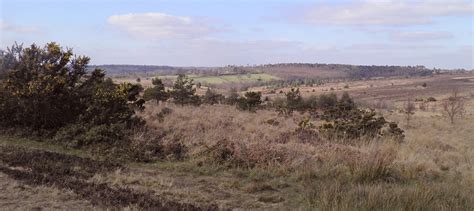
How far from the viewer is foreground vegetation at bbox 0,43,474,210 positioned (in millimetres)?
6262

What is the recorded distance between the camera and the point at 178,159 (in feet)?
31.4

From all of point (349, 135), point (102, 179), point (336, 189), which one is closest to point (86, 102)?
point (102, 179)

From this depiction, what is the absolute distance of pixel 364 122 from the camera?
624 inches

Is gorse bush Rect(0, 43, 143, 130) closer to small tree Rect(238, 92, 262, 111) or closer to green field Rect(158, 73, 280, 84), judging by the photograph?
small tree Rect(238, 92, 262, 111)

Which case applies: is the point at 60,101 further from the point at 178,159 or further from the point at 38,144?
the point at 178,159

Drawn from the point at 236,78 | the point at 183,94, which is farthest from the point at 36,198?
the point at 236,78

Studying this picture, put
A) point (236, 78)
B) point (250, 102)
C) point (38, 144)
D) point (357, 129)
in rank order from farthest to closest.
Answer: point (236, 78)
point (250, 102)
point (357, 129)
point (38, 144)

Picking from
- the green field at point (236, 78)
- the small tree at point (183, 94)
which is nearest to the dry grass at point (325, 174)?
the small tree at point (183, 94)

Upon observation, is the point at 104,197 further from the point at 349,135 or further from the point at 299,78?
the point at 299,78

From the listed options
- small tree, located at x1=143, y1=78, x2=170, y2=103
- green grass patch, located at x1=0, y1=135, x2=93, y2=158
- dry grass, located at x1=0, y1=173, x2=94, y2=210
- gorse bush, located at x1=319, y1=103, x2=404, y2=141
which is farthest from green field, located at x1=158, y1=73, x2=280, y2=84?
dry grass, located at x1=0, y1=173, x2=94, y2=210

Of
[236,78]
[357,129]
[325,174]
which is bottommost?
[236,78]

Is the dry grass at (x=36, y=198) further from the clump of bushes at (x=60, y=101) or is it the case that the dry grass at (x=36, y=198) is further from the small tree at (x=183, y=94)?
the small tree at (x=183, y=94)

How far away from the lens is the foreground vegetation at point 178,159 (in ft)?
20.5

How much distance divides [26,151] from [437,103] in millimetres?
41083
